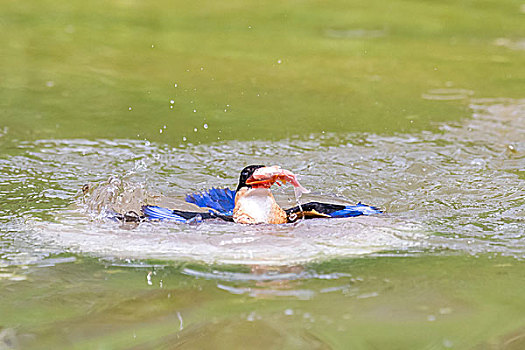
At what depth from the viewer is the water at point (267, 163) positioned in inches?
115

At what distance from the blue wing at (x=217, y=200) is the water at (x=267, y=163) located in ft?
0.82

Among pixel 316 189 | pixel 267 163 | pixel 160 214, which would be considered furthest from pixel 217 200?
pixel 267 163

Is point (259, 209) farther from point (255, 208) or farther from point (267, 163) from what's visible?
point (267, 163)

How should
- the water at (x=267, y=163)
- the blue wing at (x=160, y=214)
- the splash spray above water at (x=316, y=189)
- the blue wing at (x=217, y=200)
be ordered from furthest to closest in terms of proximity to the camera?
the blue wing at (x=217, y=200), the blue wing at (x=160, y=214), the splash spray above water at (x=316, y=189), the water at (x=267, y=163)

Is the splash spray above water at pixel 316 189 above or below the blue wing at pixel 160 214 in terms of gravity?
below

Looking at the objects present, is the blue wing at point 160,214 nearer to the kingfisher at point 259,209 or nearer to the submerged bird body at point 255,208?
the kingfisher at point 259,209

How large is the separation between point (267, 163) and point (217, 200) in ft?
3.71

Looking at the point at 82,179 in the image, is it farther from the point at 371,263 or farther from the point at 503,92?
the point at 503,92

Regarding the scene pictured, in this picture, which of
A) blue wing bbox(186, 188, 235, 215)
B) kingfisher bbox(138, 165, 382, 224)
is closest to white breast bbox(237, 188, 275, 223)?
kingfisher bbox(138, 165, 382, 224)

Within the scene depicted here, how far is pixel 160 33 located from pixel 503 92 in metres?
3.63

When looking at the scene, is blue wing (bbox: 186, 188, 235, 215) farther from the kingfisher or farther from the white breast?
the white breast

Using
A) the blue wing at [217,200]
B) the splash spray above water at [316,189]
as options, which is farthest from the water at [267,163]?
the blue wing at [217,200]

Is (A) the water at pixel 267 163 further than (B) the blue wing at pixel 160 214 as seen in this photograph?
No

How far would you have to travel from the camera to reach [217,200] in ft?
12.8
